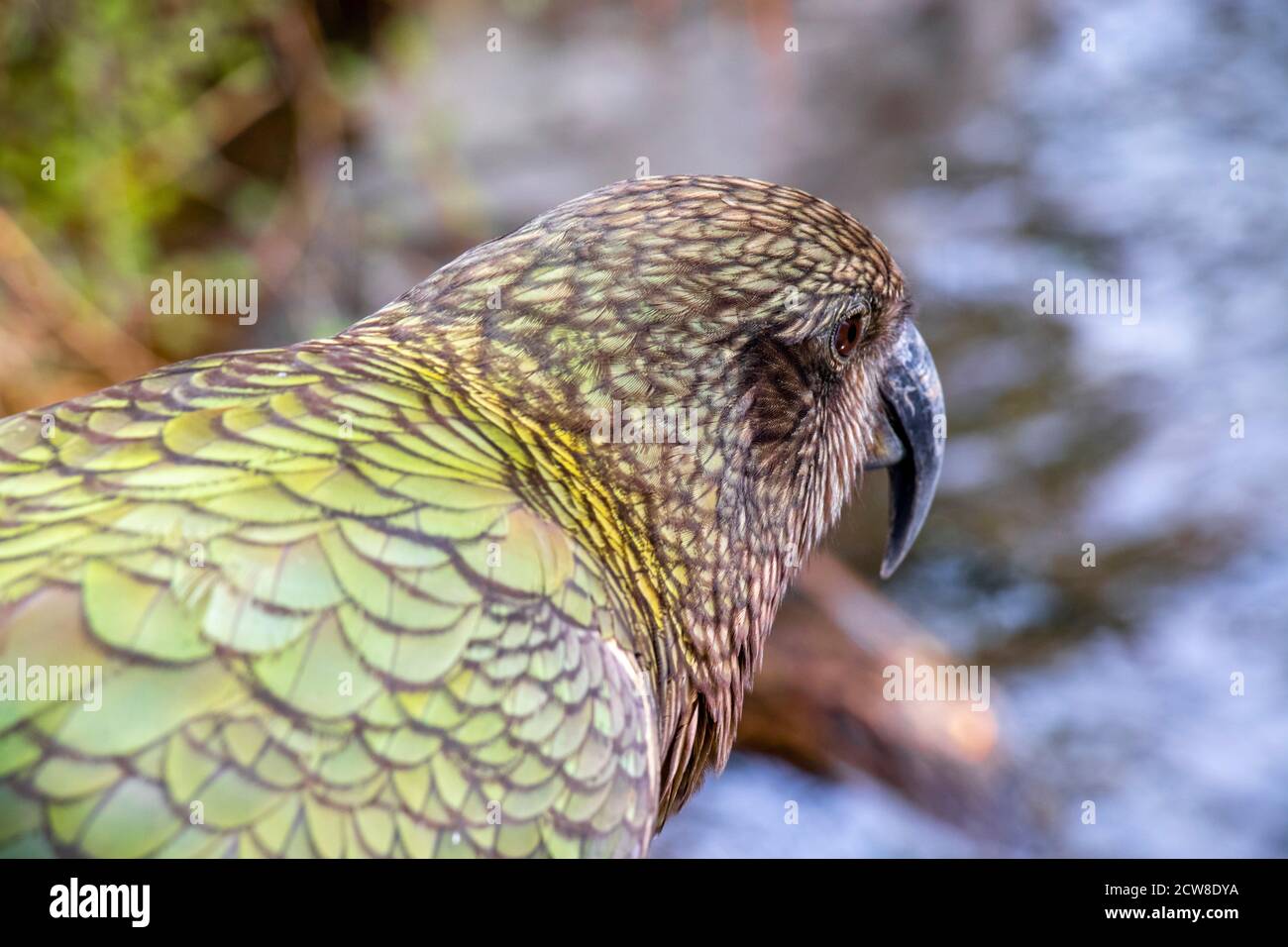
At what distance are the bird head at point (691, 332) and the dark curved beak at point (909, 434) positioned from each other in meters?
0.19

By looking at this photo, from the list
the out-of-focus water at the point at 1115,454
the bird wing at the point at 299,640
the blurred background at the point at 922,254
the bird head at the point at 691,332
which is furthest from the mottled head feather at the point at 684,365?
the out-of-focus water at the point at 1115,454

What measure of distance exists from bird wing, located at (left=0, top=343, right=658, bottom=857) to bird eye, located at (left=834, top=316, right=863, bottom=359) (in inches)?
24.7

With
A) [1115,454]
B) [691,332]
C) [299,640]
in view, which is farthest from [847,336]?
[1115,454]

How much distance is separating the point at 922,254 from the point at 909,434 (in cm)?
436

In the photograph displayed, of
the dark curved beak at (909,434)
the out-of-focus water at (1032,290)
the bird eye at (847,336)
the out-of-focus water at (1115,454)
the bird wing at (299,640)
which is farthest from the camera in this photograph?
the out-of-focus water at (1032,290)

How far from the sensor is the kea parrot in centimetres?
132

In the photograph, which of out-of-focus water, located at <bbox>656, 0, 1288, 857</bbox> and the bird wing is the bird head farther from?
out-of-focus water, located at <bbox>656, 0, 1288, 857</bbox>

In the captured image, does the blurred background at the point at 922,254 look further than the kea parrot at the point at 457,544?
Yes

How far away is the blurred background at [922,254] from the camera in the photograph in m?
4.30

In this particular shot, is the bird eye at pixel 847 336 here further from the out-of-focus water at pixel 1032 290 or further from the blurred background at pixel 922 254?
the out-of-focus water at pixel 1032 290

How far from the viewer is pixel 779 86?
21.5 ft

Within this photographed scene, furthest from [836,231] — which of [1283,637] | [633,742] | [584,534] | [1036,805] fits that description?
[1283,637]

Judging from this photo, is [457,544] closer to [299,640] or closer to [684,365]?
[299,640]

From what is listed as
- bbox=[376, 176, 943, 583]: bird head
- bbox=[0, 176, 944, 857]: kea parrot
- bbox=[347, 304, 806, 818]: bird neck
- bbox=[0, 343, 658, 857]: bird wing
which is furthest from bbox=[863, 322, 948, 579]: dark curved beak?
bbox=[0, 343, 658, 857]: bird wing
